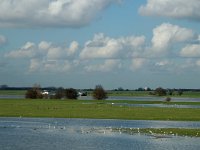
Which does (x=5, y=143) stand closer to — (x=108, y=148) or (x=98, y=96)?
(x=108, y=148)

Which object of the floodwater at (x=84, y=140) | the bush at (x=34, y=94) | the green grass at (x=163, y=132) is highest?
the bush at (x=34, y=94)

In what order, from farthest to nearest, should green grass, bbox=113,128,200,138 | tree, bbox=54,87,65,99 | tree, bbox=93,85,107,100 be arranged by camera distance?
1. tree, bbox=54,87,65,99
2. tree, bbox=93,85,107,100
3. green grass, bbox=113,128,200,138

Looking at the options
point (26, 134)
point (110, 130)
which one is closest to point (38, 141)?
point (26, 134)

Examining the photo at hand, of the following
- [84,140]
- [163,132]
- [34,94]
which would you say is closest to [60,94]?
[34,94]

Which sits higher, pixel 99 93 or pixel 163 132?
pixel 99 93

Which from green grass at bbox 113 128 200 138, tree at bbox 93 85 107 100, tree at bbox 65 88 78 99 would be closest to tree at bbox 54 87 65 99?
tree at bbox 65 88 78 99

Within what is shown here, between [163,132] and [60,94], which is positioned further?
[60,94]

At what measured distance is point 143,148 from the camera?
136 ft

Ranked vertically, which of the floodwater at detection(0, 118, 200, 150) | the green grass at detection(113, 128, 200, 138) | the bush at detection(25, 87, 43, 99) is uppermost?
the bush at detection(25, 87, 43, 99)

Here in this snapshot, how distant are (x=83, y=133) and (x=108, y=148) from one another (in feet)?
41.4

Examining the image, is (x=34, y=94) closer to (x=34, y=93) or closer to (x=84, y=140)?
(x=34, y=93)

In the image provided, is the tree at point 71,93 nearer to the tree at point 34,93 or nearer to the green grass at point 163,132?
the tree at point 34,93

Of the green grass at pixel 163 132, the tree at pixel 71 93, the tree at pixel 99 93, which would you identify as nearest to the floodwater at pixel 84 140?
the green grass at pixel 163 132

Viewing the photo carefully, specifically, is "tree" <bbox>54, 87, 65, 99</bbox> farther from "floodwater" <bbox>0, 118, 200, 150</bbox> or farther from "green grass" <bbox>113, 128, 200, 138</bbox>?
"green grass" <bbox>113, 128, 200, 138</bbox>
